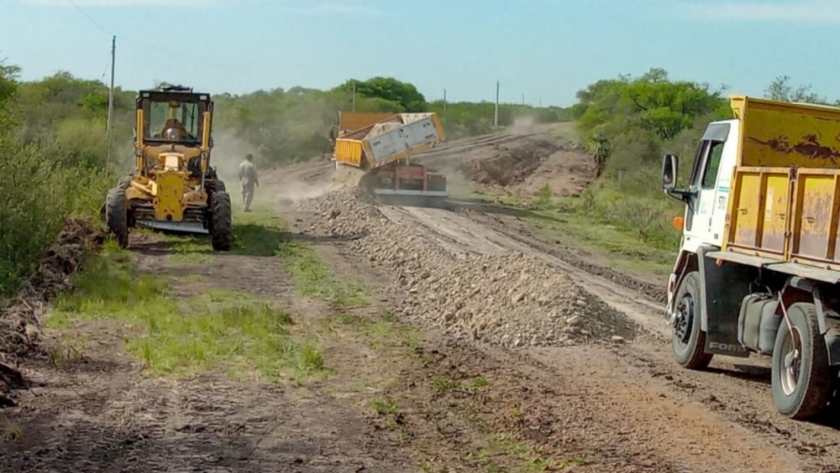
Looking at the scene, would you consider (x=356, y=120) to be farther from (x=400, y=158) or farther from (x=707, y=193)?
(x=707, y=193)

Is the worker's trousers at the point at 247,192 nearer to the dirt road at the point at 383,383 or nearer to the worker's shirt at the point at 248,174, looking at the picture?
the worker's shirt at the point at 248,174

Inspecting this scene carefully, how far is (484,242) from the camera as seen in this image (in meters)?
24.7

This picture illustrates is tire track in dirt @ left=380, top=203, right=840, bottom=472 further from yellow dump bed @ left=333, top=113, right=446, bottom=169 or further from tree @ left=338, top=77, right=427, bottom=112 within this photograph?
tree @ left=338, top=77, right=427, bottom=112

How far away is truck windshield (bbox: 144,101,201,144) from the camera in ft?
72.8

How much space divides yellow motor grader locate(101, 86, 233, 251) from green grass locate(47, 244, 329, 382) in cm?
345

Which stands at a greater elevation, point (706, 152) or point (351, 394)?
Result: point (706, 152)

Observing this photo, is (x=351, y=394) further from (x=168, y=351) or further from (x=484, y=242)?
(x=484, y=242)

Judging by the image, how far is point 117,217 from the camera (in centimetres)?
2038

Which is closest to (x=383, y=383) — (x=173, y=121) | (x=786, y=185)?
(x=786, y=185)

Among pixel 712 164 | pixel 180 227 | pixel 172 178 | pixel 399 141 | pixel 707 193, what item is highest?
pixel 399 141

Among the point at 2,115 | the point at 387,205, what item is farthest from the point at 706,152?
the point at 387,205

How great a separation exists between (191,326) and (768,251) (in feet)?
22.1

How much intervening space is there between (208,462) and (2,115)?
12546 millimetres

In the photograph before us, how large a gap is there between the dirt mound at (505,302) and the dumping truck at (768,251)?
1.25 m
